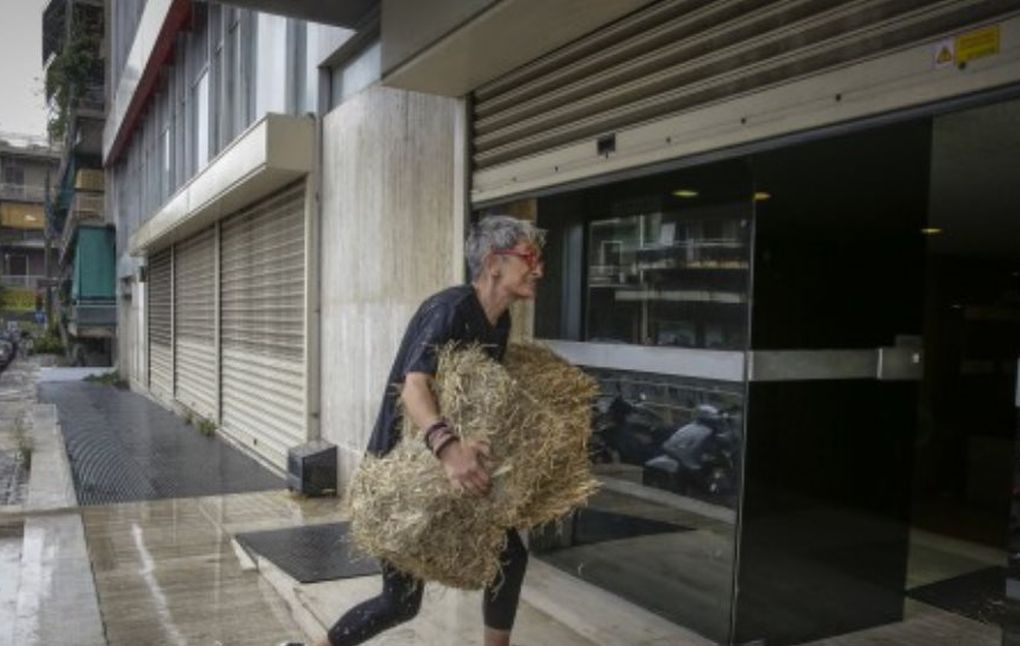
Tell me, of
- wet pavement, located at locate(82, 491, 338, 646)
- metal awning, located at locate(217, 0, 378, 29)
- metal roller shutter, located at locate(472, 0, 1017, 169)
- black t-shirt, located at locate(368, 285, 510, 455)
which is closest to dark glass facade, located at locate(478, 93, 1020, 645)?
metal roller shutter, located at locate(472, 0, 1017, 169)

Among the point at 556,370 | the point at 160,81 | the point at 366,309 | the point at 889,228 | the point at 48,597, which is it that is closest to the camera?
the point at 556,370

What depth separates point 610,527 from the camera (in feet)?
16.4

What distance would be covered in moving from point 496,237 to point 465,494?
2.95 feet

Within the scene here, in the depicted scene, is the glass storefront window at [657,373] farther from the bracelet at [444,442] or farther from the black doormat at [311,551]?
the bracelet at [444,442]

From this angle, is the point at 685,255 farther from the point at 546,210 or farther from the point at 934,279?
the point at 934,279

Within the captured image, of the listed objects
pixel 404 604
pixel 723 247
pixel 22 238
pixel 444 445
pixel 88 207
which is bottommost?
pixel 404 604

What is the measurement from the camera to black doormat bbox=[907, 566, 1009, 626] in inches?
181

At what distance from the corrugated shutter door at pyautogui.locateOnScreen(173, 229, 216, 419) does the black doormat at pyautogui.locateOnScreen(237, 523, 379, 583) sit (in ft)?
23.6

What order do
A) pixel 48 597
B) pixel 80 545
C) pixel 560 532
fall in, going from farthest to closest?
1. pixel 80 545
2. pixel 560 532
3. pixel 48 597

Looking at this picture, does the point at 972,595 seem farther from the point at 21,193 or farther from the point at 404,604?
the point at 21,193

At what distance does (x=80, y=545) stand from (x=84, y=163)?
30.1 m

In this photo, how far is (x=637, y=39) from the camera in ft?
14.0

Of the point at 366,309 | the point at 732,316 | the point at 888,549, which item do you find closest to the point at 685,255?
the point at 732,316

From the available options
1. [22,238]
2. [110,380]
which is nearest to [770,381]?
[110,380]
